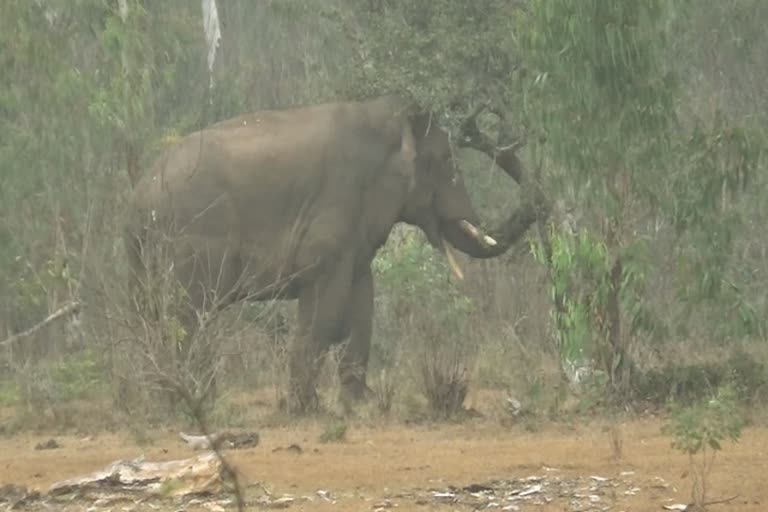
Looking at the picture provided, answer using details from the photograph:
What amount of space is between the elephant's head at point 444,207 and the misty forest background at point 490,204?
357mm

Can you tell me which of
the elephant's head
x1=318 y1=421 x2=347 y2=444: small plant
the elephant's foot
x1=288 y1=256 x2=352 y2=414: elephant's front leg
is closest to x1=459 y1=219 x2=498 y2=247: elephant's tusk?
the elephant's head

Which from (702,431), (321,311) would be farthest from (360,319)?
(702,431)

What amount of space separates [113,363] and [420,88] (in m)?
3.59

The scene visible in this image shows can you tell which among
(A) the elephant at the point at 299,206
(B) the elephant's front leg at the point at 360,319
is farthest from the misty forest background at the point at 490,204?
(A) the elephant at the point at 299,206

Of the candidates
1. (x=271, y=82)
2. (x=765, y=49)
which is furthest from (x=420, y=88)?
(x=271, y=82)

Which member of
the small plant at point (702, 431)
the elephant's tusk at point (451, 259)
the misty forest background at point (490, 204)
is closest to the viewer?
the small plant at point (702, 431)

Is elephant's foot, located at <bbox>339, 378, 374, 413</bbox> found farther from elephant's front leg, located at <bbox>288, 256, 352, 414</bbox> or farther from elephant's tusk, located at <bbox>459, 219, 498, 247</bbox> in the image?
elephant's tusk, located at <bbox>459, 219, 498, 247</bbox>

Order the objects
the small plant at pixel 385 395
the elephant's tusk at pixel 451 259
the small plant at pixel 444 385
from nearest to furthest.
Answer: the small plant at pixel 444 385 → the small plant at pixel 385 395 → the elephant's tusk at pixel 451 259

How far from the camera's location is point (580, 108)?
12578 mm

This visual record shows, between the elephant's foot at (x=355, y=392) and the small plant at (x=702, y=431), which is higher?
the elephant's foot at (x=355, y=392)

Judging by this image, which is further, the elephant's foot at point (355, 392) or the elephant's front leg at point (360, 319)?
the elephant's front leg at point (360, 319)

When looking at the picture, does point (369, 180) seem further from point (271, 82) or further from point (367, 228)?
point (271, 82)

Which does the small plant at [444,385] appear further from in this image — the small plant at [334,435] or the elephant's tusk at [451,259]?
the elephant's tusk at [451,259]

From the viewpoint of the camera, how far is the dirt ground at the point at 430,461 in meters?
10.2
